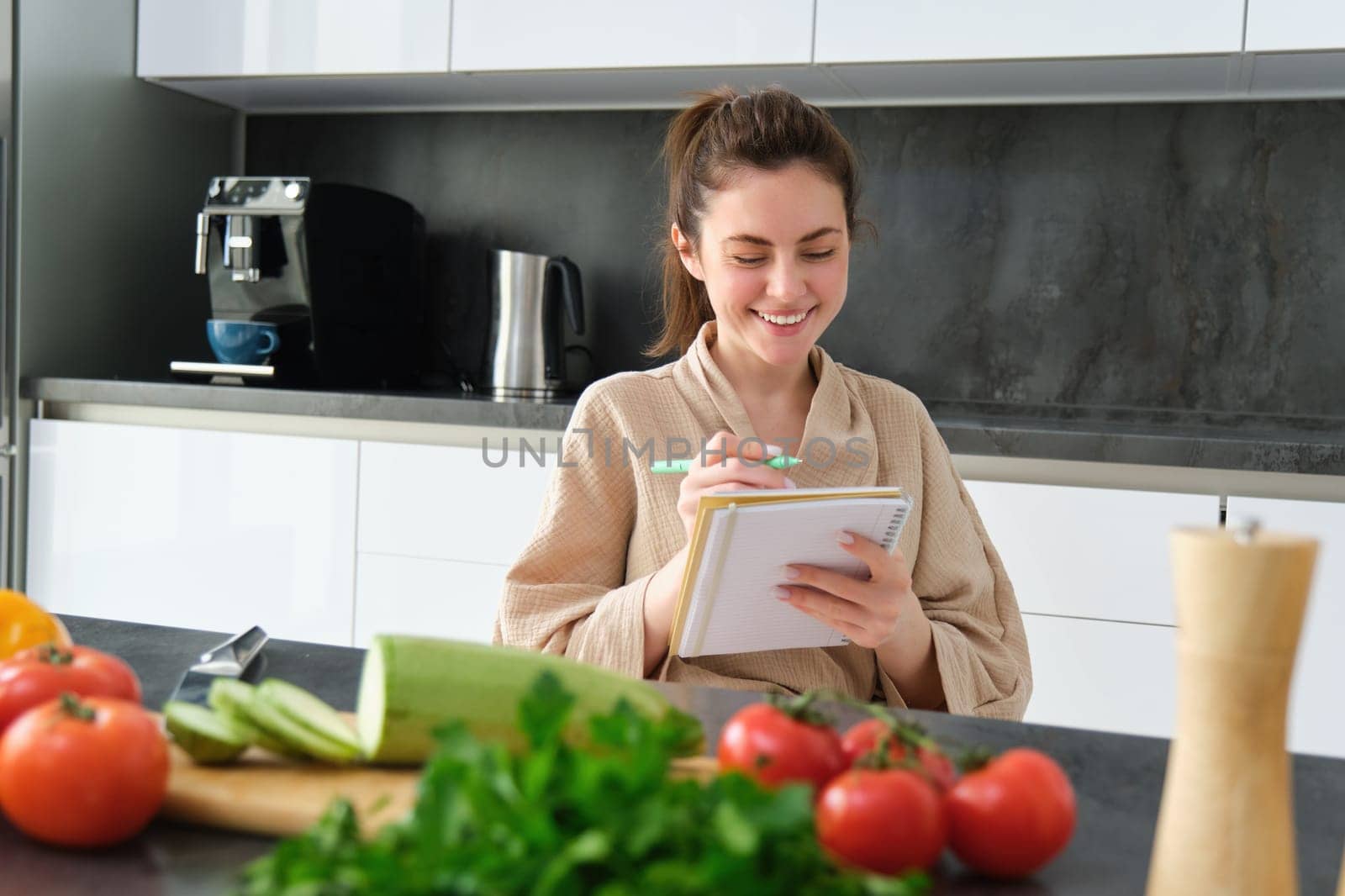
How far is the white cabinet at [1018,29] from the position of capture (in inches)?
86.3

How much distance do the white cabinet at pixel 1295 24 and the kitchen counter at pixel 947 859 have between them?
1.69 meters

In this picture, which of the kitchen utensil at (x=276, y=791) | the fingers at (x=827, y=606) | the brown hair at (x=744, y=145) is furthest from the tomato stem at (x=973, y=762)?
the brown hair at (x=744, y=145)

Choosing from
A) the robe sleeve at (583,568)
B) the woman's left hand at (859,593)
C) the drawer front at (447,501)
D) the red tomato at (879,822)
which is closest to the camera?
the red tomato at (879,822)

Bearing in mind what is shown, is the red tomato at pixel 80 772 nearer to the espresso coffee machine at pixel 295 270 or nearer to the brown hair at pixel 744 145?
the brown hair at pixel 744 145

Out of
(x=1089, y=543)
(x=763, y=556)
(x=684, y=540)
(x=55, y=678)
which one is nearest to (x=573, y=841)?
(x=55, y=678)

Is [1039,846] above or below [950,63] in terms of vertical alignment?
below

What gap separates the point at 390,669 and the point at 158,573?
6.86 ft

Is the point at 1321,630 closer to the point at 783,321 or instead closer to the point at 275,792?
the point at 783,321

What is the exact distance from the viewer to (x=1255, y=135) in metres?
2.55

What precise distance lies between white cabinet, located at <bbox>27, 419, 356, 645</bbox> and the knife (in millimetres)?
1465


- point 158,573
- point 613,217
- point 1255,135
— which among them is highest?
point 1255,135

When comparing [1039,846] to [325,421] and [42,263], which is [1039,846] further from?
[42,263]

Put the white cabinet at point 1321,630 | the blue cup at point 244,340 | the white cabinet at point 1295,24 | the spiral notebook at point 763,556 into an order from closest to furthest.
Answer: the spiral notebook at point 763,556 < the white cabinet at point 1321,630 < the white cabinet at point 1295,24 < the blue cup at point 244,340

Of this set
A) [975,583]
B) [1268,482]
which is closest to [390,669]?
[975,583]
